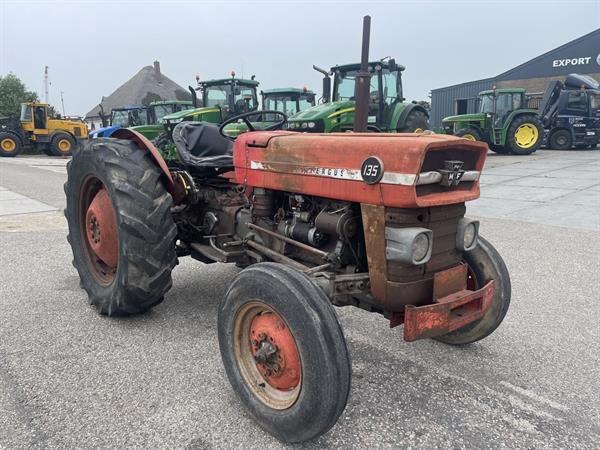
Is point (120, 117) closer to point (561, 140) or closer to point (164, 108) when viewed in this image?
point (164, 108)

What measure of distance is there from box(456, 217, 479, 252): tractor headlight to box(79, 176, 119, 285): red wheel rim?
7.26ft

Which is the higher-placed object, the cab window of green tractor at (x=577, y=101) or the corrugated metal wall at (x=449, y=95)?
the corrugated metal wall at (x=449, y=95)

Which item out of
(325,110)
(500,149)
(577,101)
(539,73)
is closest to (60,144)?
(325,110)

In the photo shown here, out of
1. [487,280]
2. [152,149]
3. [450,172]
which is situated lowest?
[487,280]

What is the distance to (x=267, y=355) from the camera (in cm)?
220

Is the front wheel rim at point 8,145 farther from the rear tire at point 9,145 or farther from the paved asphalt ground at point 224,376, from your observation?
the paved asphalt ground at point 224,376

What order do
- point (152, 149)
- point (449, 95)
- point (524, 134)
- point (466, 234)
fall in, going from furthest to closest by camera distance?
point (449, 95) → point (524, 134) → point (152, 149) → point (466, 234)

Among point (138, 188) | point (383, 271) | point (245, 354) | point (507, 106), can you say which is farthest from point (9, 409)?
point (507, 106)

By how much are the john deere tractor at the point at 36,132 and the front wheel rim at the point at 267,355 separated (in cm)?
2081

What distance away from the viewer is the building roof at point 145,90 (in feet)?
152

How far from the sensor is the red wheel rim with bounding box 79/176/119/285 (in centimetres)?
338

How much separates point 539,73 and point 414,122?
74.6ft

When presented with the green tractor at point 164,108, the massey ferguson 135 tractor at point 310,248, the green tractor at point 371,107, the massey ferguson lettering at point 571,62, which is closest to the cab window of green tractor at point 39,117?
the green tractor at point 164,108

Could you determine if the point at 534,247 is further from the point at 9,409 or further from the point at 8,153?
the point at 8,153
